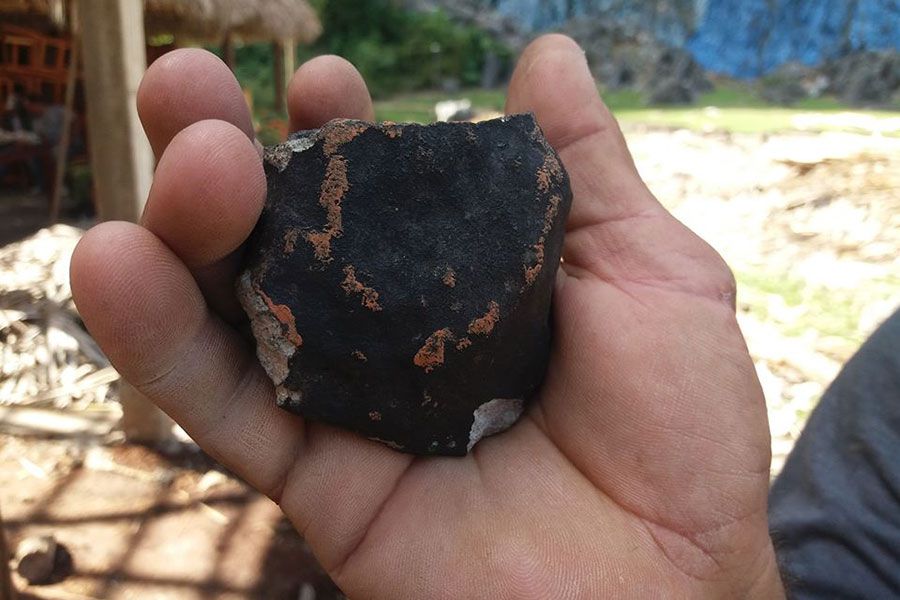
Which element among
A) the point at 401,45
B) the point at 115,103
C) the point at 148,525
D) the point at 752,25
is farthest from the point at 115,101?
the point at 752,25

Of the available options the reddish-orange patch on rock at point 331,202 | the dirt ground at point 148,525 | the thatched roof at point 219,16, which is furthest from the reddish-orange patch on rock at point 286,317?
the thatched roof at point 219,16

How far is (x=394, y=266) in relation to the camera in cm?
137

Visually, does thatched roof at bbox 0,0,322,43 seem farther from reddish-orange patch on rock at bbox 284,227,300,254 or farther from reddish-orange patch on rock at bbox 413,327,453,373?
reddish-orange patch on rock at bbox 413,327,453,373

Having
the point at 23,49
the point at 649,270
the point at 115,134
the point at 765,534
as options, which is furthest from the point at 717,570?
the point at 23,49

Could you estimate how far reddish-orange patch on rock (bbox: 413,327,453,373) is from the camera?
1.38 m

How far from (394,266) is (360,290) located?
0.26 ft

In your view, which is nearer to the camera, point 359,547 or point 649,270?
point 359,547

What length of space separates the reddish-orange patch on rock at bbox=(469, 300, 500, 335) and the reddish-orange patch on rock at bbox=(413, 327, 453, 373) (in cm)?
5

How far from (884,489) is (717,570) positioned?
676 millimetres

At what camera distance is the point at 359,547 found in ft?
4.46

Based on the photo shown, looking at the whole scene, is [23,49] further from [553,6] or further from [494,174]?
[553,6]

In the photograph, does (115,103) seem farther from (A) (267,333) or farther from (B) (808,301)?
(B) (808,301)

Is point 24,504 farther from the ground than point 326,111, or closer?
closer

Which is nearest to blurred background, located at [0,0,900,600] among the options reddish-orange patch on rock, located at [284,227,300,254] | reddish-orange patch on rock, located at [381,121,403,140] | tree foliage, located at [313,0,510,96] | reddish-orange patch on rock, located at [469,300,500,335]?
reddish-orange patch on rock, located at [284,227,300,254]
